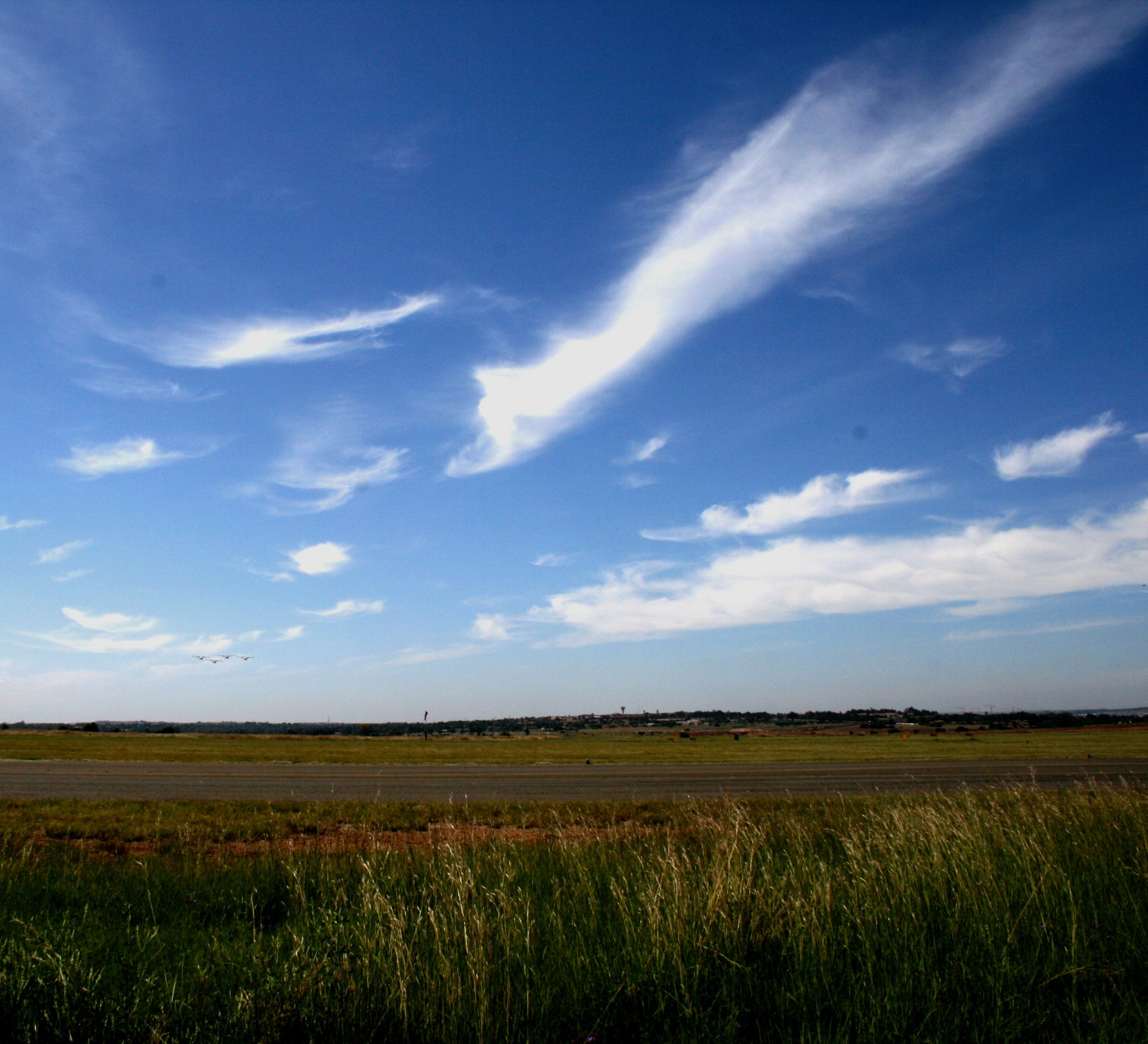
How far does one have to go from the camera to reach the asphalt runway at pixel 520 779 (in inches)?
931

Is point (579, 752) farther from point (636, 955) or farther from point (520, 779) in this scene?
point (636, 955)

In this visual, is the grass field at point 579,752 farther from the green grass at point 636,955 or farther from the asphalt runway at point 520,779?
the green grass at point 636,955

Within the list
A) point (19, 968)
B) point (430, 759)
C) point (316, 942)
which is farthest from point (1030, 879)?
point (430, 759)

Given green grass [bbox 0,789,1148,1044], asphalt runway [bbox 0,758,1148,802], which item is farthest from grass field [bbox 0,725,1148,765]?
green grass [bbox 0,789,1148,1044]

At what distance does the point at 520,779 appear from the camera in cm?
3088

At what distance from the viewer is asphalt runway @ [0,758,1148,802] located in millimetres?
23656

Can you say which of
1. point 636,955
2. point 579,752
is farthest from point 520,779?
point 579,752

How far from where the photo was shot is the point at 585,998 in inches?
188

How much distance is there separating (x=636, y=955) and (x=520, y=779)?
88.7 feet

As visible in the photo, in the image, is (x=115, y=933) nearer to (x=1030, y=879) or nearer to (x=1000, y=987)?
(x=1000, y=987)

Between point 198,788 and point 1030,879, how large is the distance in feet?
86.5

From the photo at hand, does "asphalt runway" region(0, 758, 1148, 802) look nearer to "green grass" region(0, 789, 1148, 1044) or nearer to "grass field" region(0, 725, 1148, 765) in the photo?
"grass field" region(0, 725, 1148, 765)

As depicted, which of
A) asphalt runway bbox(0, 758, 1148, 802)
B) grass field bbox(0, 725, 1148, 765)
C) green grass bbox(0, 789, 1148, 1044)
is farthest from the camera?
grass field bbox(0, 725, 1148, 765)

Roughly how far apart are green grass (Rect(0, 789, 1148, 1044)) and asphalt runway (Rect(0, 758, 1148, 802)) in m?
11.7
